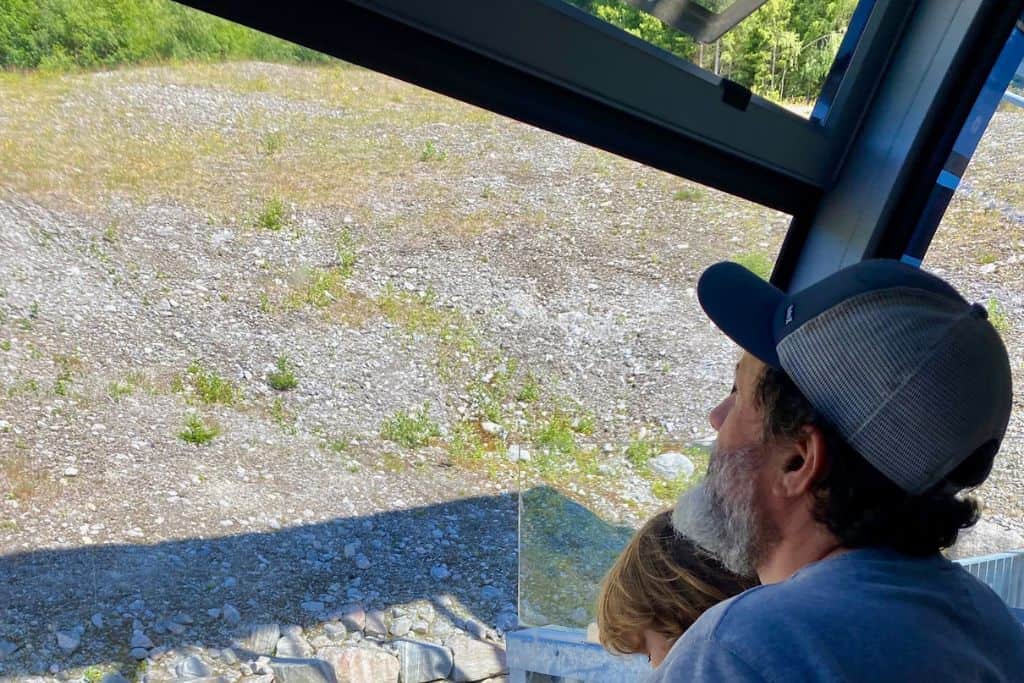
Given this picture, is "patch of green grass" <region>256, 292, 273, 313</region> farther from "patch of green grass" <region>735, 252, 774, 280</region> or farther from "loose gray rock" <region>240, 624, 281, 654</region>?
"patch of green grass" <region>735, 252, 774, 280</region>

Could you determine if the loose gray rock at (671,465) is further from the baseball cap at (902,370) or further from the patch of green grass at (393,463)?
the baseball cap at (902,370)

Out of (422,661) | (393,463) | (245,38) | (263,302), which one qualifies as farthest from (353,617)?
(245,38)

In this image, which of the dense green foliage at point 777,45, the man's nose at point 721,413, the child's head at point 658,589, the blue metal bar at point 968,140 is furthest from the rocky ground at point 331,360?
the man's nose at point 721,413

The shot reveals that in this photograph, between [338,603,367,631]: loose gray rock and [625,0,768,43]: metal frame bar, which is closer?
[625,0,768,43]: metal frame bar

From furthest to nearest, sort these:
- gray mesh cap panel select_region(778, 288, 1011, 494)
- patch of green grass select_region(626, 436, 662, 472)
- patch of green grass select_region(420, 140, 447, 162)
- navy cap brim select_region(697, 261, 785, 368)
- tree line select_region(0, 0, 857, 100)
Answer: patch of green grass select_region(626, 436, 662, 472)
patch of green grass select_region(420, 140, 447, 162)
tree line select_region(0, 0, 857, 100)
navy cap brim select_region(697, 261, 785, 368)
gray mesh cap panel select_region(778, 288, 1011, 494)

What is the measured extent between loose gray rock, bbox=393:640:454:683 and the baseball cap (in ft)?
4.11

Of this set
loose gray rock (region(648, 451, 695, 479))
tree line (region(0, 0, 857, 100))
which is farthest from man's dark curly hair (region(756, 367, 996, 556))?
loose gray rock (region(648, 451, 695, 479))

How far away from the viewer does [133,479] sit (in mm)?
1565

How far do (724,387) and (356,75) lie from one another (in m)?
1.06

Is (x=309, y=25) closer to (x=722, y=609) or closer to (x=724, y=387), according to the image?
(x=722, y=609)

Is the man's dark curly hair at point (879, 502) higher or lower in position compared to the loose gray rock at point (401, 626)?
higher

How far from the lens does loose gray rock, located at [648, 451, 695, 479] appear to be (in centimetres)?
185

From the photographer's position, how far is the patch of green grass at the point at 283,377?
1716 mm

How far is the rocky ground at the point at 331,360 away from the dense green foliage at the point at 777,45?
0.92 feet
